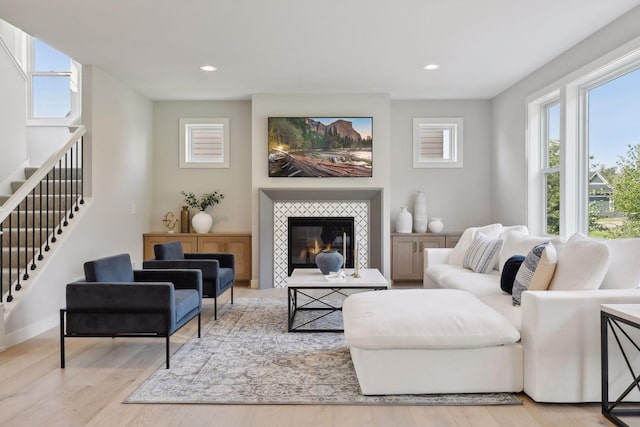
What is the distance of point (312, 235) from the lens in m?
6.70

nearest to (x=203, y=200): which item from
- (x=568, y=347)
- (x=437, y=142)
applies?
(x=437, y=142)

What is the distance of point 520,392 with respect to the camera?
8.98 feet

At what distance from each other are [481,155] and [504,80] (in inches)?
53.6

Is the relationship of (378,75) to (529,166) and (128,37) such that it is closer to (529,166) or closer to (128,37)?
(529,166)

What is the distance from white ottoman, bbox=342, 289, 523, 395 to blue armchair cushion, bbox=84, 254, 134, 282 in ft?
6.25

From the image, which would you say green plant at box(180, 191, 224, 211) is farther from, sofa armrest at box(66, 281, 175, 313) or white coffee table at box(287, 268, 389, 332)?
sofa armrest at box(66, 281, 175, 313)

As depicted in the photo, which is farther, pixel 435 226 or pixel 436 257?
pixel 435 226

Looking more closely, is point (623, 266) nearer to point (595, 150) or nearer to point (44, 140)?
point (595, 150)

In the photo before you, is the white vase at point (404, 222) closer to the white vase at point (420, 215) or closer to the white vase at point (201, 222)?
the white vase at point (420, 215)

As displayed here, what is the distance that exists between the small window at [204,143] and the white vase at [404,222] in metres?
2.65

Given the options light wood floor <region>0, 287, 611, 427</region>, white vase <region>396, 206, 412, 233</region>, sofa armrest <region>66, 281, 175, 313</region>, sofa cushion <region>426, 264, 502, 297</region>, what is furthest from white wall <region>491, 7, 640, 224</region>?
sofa armrest <region>66, 281, 175, 313</region>

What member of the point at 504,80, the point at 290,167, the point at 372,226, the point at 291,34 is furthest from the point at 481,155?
the point at 291,34

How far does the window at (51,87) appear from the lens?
257 inches

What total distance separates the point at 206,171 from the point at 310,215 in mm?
1712
